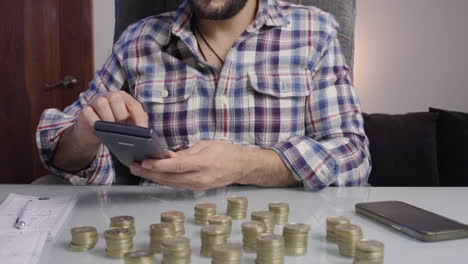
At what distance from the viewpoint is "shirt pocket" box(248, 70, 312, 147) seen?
3.96 ft

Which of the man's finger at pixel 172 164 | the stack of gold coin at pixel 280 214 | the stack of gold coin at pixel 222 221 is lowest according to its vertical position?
the stack of gold coin at pixel 280 214

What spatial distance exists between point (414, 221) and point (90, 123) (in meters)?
0.60

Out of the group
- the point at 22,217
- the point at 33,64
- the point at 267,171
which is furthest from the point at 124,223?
the point at 33,64

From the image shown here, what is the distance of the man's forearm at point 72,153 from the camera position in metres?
1.06

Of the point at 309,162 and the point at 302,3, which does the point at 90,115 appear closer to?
the point at 309,162

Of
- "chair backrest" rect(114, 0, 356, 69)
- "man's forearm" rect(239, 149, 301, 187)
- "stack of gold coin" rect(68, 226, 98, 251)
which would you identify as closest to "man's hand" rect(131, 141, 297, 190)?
"man's forearm" rect(239, 149, 301, 187)

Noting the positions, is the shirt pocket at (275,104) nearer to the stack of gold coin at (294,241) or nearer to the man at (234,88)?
the man at (234,88)

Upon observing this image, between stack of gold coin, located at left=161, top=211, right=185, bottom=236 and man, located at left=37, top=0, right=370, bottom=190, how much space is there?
385 millimetres

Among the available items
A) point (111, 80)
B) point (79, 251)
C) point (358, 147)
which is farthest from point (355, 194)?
point (111, 80)

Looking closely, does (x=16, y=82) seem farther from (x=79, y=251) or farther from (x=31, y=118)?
(x=79, y=251)

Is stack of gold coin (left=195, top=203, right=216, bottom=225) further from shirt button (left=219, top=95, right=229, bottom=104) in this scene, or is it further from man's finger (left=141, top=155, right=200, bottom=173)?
shirt button (left=219, top=95, right=229, bottom=104)

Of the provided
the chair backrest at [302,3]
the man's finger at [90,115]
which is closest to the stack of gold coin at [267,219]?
the man's finger at [90,115]

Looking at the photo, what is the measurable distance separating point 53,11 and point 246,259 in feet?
7.81

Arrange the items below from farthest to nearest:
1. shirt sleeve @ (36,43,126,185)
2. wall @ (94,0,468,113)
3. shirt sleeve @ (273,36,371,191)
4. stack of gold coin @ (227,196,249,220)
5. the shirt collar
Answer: wall @ (94,0,468,113)
the shirt collar
shirt sleeve @ (36,43,126,185)
shirt sleeve @ (273,36,371,191)
stack of gold coin @ (227,196,249,220)
